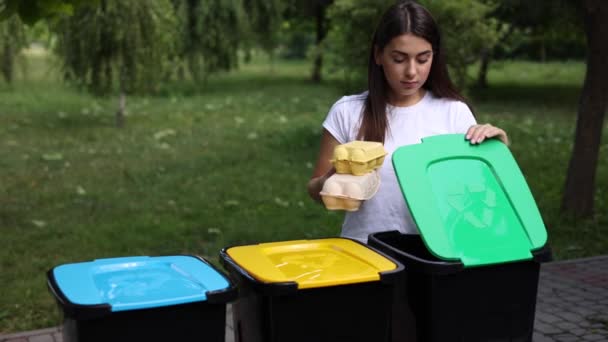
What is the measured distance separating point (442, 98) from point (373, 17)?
21.0 ft

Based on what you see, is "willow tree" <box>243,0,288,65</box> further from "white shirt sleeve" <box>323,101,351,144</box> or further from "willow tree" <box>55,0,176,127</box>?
"white shirt sleeve" <box>323,101,351,144</box>

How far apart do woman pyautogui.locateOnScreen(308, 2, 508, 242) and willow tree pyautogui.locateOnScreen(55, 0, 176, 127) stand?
29.1 ft

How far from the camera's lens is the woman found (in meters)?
2.31

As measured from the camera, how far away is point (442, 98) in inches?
98.0

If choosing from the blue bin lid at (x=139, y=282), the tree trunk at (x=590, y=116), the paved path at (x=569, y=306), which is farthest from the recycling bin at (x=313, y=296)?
the tree trunk at (x=590, y=116)

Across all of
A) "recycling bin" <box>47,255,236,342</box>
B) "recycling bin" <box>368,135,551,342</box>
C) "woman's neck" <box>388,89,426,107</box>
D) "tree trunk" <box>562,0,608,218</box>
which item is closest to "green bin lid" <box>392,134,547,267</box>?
"recycling bin" <box>368,135,551,342</box>

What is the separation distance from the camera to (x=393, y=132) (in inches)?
96.4

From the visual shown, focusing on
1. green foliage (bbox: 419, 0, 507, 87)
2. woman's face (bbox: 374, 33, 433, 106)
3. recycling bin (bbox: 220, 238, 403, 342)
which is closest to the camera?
recycling bin (bbox: 220, 238, 403, 342)

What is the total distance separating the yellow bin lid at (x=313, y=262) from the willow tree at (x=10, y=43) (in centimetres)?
921

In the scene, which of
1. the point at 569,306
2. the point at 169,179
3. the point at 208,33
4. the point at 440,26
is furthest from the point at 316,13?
the point at 569,306

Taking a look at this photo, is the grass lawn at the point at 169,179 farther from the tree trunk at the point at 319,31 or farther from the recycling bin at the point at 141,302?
the tree trunk at the point at 319,31

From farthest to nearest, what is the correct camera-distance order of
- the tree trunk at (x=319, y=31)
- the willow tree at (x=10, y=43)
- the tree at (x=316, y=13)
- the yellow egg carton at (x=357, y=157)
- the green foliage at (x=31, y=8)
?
1. the tree trunk at (x=319, y=31)
2. the tree at (x=316, y=13)
3. the willow tree at (x=10, y=43)
4. the green foliage at (x=31, y=8)
5. the yellow egg carton at (x=357, y=157)

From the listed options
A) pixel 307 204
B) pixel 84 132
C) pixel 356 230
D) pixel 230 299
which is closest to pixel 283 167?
pixel 307 204

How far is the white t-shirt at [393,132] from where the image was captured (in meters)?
2.40
